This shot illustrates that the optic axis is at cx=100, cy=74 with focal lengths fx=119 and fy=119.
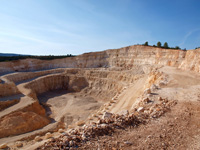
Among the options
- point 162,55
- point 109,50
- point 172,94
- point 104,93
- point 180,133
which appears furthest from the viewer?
point 109,50

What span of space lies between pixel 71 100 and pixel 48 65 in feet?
77.0

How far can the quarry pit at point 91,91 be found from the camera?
8.24 metres

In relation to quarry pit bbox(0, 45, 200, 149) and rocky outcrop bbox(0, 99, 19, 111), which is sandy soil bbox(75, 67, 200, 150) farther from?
rocky outcrop bbox(0, 99, 19, 111)

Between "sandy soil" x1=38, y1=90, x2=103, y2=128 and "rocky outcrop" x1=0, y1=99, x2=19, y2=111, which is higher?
"rocky outcrop" x1=0, y1=99, x2=19, y2=111

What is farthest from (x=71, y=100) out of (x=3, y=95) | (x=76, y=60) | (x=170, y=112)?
(x=170, y=112)

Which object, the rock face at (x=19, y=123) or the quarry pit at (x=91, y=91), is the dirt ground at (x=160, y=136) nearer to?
the quarry pit at (x=91, y=91)

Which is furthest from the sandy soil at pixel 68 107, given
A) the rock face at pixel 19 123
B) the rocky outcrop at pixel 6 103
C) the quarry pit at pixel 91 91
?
the rocky outcrop at pixel 6 103

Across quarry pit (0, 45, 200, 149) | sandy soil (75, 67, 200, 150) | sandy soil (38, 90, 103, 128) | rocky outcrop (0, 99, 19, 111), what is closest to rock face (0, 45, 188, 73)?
quarry pit (0, 45, 200, 149)

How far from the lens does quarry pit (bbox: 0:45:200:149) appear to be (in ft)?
27.0

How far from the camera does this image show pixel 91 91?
34.2m

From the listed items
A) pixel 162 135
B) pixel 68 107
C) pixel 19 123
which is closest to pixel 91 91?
pixel 68 107

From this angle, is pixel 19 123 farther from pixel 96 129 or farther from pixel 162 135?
pixel 162 135

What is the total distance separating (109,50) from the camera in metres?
45.8

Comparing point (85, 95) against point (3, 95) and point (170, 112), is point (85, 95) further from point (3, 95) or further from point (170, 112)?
point (170, 112)
